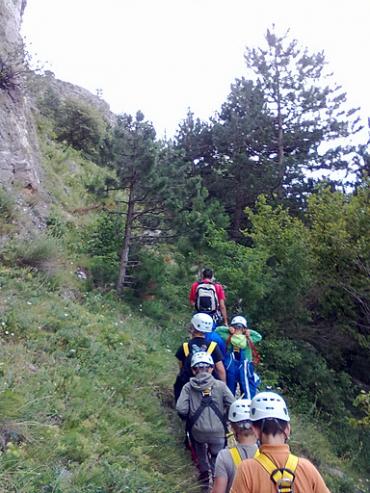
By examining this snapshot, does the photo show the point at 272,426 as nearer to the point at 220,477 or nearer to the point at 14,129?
the point at 220,477

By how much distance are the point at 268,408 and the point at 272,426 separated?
12 cm

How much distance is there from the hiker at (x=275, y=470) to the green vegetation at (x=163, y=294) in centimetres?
195

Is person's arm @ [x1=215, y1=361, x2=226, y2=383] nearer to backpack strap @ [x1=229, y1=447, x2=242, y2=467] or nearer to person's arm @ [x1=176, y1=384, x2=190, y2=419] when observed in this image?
person's arm @ [x1=176, y1=384, x2=190, y2=419]

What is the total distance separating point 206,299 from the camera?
8.48m

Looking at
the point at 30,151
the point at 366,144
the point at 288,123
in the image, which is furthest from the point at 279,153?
the point at 30,151

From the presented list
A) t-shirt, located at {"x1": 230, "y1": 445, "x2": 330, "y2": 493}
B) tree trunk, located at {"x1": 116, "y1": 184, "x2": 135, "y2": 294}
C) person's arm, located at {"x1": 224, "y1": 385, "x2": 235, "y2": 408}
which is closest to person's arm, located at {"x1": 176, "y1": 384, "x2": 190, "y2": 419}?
person's arm, located at {"x1": 224, "y1": 385, "x2": 235, "y2": 408}

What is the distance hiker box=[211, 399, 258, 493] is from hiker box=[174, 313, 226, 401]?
1837mm

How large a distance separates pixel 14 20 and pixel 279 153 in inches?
379

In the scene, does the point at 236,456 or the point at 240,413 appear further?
the point at 240,413

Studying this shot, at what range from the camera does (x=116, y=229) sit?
452 inches

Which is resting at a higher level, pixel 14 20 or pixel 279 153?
pixel 14 20

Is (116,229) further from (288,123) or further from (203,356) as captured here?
(288,123)

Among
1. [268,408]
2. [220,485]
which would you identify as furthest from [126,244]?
[268,408]

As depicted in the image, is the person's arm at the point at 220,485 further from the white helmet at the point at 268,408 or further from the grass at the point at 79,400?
the grass at the point at 79,400
